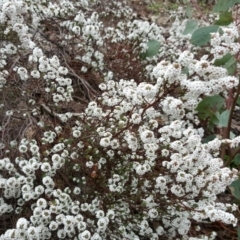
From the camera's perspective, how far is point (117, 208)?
→ 2.19m

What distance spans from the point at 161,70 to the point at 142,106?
0.93ft

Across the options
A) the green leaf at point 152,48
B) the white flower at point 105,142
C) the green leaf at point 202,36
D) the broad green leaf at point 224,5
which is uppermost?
the broad green leaf at point 224,5

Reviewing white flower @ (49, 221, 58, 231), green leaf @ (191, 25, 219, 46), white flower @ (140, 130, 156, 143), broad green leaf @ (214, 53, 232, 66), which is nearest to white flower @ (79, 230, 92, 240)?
white flower @ (49, 221, 58, 231)

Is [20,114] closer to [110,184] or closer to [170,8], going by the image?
[110,184]

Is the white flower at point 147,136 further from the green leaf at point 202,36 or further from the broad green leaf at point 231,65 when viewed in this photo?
the green leaf at point 202,36

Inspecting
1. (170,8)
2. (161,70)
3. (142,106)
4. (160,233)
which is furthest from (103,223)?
(170,8)

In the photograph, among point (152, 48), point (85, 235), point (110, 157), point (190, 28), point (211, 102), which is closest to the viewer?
point (85, 235)

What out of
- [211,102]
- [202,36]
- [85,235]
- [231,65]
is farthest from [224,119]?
[85,235]

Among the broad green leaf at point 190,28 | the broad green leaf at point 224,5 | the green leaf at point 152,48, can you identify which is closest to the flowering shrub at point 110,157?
the broad green leaf at point 224,5

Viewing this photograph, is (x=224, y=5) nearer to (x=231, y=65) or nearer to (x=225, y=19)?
(x=225, y=19)

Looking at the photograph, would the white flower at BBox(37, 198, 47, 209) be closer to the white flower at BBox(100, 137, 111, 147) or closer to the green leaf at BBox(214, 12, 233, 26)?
the white flower at BBox(100, 137, 111, 147)

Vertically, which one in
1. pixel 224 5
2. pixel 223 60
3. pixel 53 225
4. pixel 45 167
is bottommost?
pixel 53 225

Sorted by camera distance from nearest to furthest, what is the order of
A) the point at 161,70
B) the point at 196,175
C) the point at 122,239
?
the point at 161,70, the point at 196,175, the point at 122,239

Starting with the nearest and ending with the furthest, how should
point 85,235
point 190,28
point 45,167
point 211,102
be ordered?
1. point 85,235
2. point 45,167
3. point 211,102
4. point 190,28
